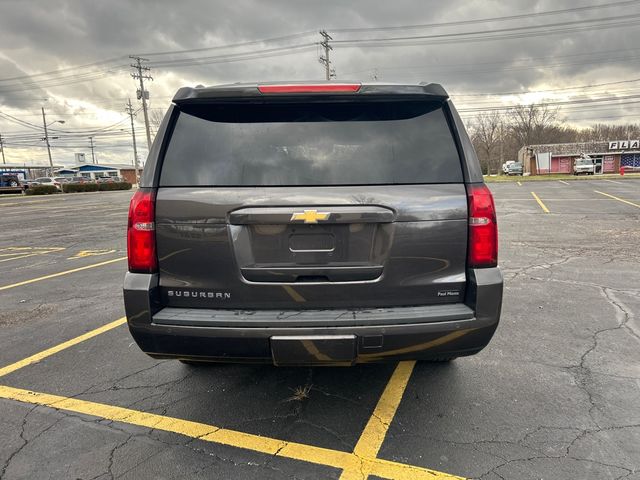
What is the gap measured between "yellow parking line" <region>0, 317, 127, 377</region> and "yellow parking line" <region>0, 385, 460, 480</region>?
438 mm

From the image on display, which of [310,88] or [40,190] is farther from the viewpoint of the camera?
[40,190]

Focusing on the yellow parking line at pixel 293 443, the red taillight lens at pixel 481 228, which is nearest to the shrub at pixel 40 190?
the yellow parking line at pixel 293 443

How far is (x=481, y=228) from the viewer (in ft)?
7.64

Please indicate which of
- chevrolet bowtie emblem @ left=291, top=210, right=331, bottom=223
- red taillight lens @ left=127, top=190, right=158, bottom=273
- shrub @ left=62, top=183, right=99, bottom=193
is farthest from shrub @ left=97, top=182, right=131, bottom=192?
chevrolet bowtie emblem @ left=291, top=210, right=331, bottom=223

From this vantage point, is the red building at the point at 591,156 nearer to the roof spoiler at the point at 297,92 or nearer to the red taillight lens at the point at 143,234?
the roof spoiler at the point at 297,92

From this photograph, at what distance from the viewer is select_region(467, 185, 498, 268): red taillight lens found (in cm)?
233

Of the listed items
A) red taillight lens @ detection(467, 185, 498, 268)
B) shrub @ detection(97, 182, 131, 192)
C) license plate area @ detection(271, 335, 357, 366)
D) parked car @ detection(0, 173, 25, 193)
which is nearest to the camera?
license plate area @ detection(271, 335, 357, 366)

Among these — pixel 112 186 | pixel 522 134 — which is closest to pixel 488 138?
pixel 522 134

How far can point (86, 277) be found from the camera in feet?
22.0

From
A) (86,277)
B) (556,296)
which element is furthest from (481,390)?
(86,277)

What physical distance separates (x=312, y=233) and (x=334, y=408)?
1323mm

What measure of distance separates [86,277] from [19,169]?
108m

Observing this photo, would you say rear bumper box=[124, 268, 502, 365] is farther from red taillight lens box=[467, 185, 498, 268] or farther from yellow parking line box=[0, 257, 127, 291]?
yellow parking line box=[0, 257, 127, 291]

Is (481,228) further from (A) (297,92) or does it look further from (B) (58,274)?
(B) (58,274)
